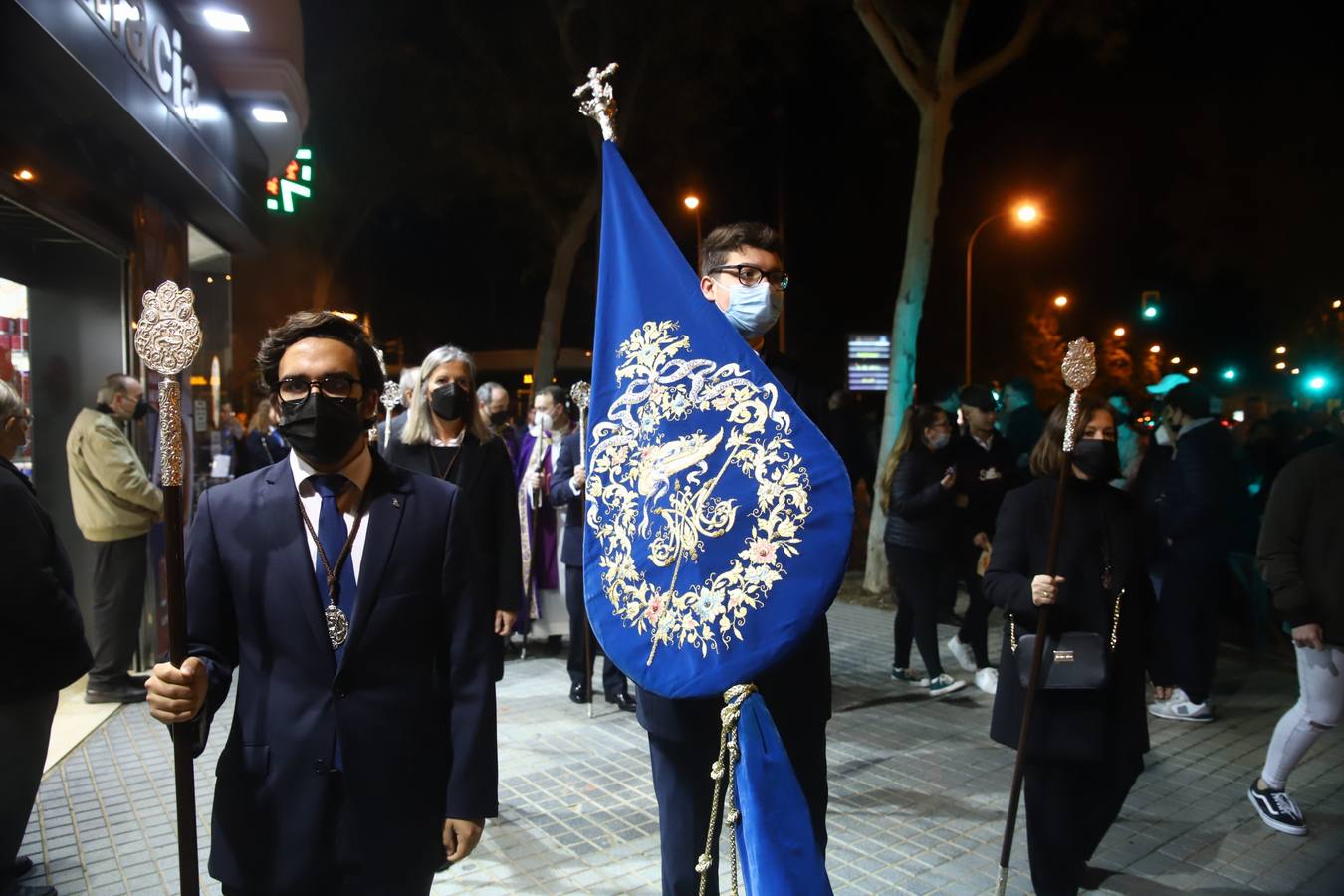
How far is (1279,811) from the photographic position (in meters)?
4.82

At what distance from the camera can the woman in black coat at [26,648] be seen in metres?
3.79

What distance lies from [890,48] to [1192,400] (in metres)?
6.54

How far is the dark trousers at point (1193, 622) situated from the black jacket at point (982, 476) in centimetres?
139

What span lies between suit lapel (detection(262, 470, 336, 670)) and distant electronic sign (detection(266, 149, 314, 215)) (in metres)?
16.1

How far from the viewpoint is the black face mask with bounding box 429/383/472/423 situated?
548 centimetres

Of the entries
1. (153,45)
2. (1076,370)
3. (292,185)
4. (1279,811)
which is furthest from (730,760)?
(292,185)

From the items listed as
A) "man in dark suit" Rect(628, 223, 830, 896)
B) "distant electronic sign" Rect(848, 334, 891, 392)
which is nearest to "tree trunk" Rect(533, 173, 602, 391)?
"distant electronic sign" Rect(848, 334, 891, 392)

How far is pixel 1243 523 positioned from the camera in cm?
856

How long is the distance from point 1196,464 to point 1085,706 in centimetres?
377

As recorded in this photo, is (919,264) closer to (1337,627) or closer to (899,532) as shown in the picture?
(899,532)

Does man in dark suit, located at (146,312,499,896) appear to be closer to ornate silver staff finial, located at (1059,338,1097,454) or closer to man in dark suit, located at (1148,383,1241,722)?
ornate silver staff finial, located at (1059,338,1097,454)

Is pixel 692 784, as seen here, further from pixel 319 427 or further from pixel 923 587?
pixel 923 587

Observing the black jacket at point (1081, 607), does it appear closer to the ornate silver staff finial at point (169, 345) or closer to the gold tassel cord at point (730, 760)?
the gold tassel cord at point (730, 760)

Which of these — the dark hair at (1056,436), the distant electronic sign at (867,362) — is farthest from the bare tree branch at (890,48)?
the distant electronic sign at (867,362)
